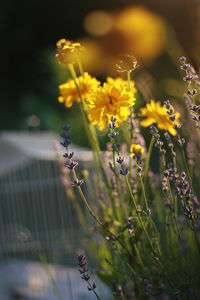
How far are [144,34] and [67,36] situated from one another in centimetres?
325

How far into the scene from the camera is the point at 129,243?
1.76 m

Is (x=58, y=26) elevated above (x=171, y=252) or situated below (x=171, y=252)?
above

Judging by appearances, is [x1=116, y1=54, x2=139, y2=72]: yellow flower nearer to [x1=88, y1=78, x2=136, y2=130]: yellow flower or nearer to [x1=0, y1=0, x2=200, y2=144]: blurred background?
[x1=88, y1=78, x2=136, y2=130]: yellow flower

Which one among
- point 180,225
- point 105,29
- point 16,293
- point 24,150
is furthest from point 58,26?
point 180,225

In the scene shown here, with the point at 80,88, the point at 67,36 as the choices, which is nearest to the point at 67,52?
the point at 80,88

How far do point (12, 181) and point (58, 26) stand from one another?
772 cm

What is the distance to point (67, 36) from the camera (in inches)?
456

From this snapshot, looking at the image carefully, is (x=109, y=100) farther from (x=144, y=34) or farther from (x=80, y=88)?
(x=144, y=34)

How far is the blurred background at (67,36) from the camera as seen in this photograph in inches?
336

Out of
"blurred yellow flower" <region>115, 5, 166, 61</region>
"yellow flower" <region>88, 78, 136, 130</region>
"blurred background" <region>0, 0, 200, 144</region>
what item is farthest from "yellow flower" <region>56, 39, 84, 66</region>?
"blurred yellow flower" <region>115, 5, 166, 61</region>

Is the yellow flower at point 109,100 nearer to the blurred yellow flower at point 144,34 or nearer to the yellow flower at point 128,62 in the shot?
the yellow flower at point 128,62

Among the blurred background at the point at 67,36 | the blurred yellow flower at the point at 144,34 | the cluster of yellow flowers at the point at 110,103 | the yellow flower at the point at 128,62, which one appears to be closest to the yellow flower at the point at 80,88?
the cluster of yellow flowers at the point at 110,103

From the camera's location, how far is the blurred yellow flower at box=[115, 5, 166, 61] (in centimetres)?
851

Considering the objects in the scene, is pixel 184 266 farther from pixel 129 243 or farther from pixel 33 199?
pixel 33 199
